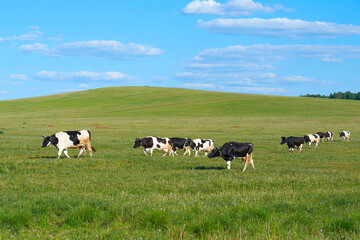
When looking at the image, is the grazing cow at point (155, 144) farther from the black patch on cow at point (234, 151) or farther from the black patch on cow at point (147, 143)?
the black patch on cow at point (234, 151)

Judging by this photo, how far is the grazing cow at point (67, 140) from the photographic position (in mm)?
24961

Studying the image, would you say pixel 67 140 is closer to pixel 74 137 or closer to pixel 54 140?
pixel 74 137

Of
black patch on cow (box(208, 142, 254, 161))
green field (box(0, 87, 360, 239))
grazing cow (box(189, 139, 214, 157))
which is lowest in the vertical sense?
green field (box(0, 87, 360, 239))

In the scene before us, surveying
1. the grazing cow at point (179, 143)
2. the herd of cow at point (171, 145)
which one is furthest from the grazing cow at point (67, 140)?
the grazing cow at point (179, 143)

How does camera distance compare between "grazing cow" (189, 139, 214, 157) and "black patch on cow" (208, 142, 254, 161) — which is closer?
"black patch on cow" (208, 142, 254, 161)

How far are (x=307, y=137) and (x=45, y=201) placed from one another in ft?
112

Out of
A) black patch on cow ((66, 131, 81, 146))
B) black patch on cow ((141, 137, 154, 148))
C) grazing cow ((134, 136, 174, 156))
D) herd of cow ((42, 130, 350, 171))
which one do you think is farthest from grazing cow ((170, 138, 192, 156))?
black patch on cow ((66, 131, 81, 146))

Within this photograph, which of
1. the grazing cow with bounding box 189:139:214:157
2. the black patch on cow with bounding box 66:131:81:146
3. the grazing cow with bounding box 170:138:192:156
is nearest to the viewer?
the black patch on cow with bounding box 66:131:81:146

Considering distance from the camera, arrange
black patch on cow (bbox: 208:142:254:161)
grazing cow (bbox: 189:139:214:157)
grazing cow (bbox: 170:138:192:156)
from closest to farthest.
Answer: black patch on cow (bbox: 208:142:254:161), grazing cow (bbox: 170:138:192:156), grazing cow (bbox: 189:139:214:157)

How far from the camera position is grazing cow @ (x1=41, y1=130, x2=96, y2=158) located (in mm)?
24961

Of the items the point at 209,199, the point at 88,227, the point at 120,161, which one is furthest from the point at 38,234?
the point at 120,161

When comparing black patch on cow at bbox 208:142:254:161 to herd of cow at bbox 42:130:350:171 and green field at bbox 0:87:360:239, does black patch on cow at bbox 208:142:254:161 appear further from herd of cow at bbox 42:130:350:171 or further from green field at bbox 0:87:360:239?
green field at bbox 0:87:360:239

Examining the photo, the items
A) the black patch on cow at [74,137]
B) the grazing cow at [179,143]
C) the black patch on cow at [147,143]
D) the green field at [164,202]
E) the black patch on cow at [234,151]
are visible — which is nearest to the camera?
the green field at [164,202]

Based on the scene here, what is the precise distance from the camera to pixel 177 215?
9203 millimetres
